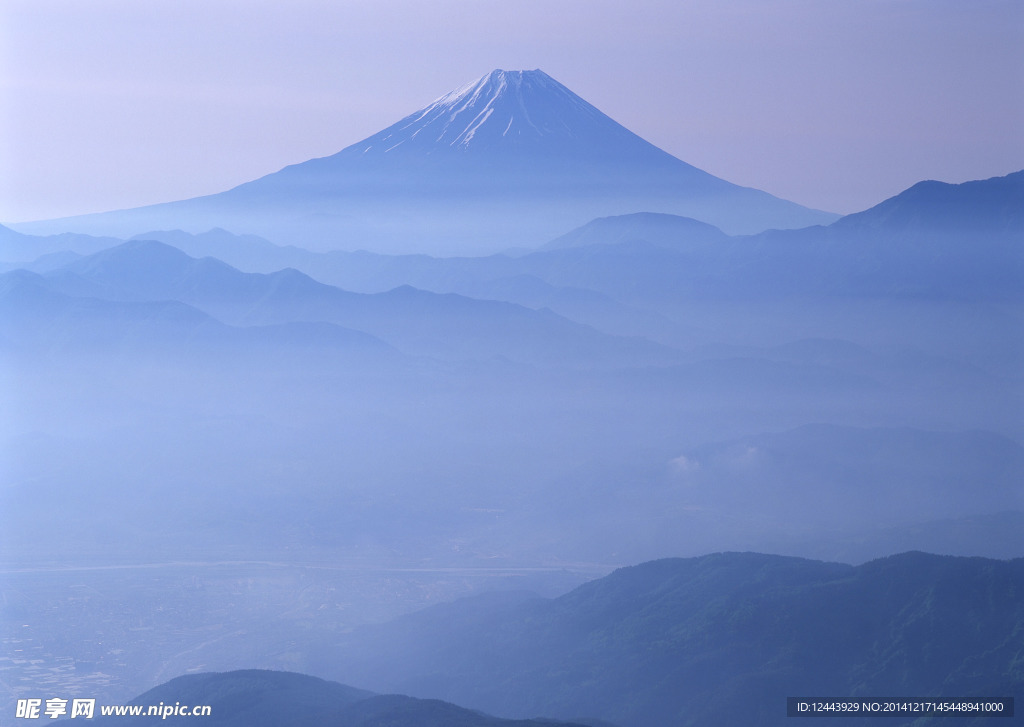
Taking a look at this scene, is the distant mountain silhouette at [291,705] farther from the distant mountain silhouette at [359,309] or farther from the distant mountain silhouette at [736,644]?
the distant mountain silhouette at [359,309]

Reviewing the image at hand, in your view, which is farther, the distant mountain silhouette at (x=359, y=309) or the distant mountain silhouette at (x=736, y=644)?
the distant mountain silhouette at (x=359, y=309)

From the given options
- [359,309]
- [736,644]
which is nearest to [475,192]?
[359,309]

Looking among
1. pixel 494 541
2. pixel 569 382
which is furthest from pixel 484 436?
pixel 494 541

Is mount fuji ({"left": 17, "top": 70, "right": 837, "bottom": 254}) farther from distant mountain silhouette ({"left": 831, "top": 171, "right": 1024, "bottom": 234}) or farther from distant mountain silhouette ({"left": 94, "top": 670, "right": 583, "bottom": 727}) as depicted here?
distant mountain silhouette ({"left": 94, "top": 670, "right": 583, "bottom": 727})

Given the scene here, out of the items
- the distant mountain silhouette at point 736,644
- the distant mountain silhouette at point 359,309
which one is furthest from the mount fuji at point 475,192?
the distant mountain silhouette at point 736,644

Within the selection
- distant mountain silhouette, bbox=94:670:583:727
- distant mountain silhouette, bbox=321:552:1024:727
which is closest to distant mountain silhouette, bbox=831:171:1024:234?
distant mountain silhouette, bbox=321:552:1024:727

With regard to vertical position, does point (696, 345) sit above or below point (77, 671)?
above

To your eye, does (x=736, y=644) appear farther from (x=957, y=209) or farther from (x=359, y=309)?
(x=957, y=209)

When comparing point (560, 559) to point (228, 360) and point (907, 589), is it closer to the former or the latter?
point (907, 589)
